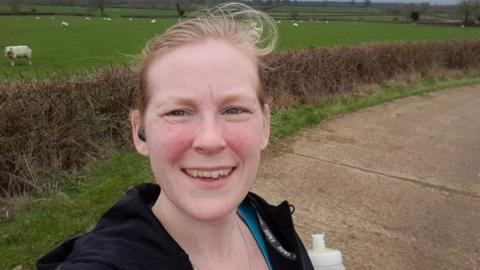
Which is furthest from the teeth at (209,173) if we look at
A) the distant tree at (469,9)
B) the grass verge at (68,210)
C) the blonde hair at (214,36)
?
the distant tree at (469,9)

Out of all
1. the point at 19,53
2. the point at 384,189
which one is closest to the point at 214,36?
the point at 384,189

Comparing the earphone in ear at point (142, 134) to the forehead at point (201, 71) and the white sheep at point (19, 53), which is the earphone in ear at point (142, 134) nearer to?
the forehead at point (201, 71)

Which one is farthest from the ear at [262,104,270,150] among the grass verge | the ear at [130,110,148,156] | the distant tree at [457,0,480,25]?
the distant tree at [457,0,480,25]

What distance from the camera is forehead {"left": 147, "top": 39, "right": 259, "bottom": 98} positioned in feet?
4.50

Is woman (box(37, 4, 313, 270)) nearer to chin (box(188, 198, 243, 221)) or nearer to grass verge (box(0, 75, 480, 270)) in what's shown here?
chin (box(188, 198, 243, 221))

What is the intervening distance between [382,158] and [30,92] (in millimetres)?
4219

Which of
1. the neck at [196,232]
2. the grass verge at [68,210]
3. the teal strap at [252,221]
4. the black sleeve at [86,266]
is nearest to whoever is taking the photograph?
the black sleeve at [86,266]

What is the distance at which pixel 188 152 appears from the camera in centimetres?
135

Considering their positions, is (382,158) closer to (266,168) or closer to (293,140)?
(293,140)

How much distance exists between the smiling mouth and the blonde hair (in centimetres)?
27

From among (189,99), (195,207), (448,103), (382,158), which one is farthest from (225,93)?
(448,103)

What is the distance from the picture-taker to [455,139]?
25.8 ft

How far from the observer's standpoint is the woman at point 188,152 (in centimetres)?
133

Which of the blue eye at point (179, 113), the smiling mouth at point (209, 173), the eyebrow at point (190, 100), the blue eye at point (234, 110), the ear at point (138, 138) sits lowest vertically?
the smiling mouth at point (209, 173)
